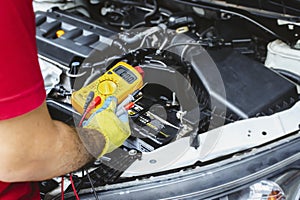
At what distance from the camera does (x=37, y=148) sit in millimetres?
943

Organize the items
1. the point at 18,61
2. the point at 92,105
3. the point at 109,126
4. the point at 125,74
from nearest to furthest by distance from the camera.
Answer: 1. the point at 18,61
2. the point at 109,126
3. the point at 92,105
4. the point at 125,74

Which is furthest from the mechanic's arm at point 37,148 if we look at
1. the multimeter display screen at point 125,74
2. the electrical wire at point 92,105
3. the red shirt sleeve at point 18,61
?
the multimeter display screen at point 125,74

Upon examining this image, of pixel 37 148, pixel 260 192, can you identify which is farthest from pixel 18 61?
pixel 260 192

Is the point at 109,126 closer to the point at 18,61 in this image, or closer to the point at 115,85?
the point at 115,85

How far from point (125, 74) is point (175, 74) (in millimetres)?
164

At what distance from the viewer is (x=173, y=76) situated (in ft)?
4.85

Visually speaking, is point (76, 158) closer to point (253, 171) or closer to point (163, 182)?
point (163, 182)

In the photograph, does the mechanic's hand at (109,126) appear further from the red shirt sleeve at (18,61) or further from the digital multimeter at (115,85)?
the red shirt sleeve at (18,61)

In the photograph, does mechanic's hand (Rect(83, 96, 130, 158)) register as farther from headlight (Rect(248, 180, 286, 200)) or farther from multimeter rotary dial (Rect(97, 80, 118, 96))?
headlight (Rect(248, 180, 286, 200))

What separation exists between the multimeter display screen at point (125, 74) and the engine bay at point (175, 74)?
59 millimetres

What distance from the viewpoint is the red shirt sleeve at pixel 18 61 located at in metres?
0.84

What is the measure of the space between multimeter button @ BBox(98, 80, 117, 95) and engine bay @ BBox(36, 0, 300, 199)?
0.30 feet

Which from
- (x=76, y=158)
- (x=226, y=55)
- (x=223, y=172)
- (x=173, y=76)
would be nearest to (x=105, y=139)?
(x=76, y=158)

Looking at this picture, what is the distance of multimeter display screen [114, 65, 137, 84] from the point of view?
1.40 meters
